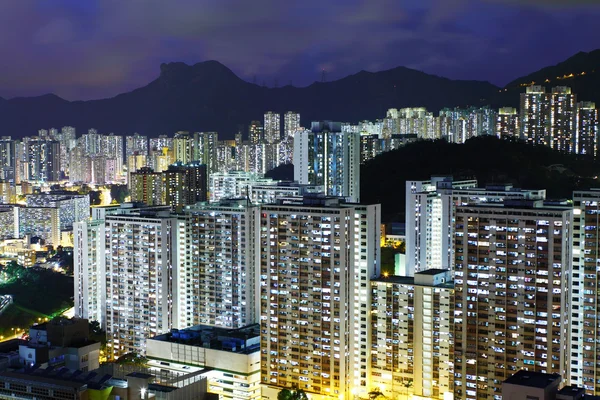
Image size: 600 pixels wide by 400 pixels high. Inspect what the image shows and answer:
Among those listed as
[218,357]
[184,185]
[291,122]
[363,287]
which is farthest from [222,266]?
[291,122]

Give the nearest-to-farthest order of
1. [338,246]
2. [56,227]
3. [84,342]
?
[84,342] < [338,246] < [56,227]

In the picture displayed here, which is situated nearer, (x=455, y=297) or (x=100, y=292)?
(x=455, y=297)

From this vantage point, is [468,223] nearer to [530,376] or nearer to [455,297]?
[455,297]

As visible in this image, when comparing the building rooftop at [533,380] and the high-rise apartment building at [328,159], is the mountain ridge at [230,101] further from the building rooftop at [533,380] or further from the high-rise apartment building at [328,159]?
the building rooftop at [533,380]

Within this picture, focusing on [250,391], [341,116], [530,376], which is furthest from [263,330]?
[341,116]

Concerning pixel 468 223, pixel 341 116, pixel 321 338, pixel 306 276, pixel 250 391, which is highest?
pixel 341 116

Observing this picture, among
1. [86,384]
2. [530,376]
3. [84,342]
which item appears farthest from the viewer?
[84,342]

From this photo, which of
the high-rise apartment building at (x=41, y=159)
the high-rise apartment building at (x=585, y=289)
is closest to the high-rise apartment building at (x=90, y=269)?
the high-rise apartment building at (x=585, y=289)

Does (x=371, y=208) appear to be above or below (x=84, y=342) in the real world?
above
